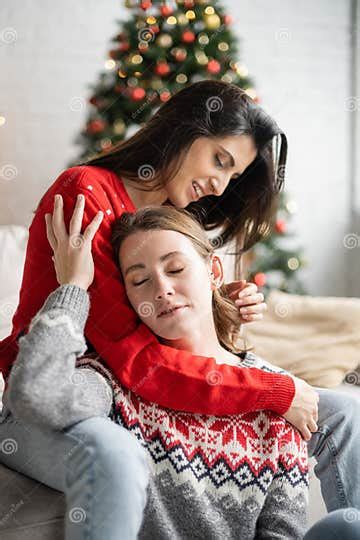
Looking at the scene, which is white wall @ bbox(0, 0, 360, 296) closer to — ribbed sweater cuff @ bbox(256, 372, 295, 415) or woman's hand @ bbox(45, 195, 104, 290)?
woman's hand @ bbox(45, 195, 104, 290)

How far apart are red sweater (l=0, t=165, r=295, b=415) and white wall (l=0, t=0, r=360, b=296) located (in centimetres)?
211

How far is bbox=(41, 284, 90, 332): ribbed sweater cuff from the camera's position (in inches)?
50.1

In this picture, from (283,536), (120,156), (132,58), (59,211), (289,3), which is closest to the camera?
(283,536)

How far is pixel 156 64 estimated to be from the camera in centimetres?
324

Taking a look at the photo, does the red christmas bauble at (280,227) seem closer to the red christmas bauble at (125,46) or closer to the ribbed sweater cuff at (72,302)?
the red christmas bauble at (125,46)

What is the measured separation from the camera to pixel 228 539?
1.36 m

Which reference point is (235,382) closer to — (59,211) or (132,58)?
(59,211)

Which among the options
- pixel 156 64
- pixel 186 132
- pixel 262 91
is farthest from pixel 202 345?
pixel 262 91

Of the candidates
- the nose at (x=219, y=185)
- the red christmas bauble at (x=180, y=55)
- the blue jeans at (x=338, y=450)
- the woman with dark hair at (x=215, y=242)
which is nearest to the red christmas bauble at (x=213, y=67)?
the red christmas bauble at (x=180, y=55)

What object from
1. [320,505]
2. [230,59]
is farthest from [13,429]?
[230,59]

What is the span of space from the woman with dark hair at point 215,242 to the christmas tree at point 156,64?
143cm

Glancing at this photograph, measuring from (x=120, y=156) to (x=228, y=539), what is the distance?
35.6 inches

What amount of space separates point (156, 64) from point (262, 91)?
1.09 m

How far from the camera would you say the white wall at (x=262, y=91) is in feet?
11.8
